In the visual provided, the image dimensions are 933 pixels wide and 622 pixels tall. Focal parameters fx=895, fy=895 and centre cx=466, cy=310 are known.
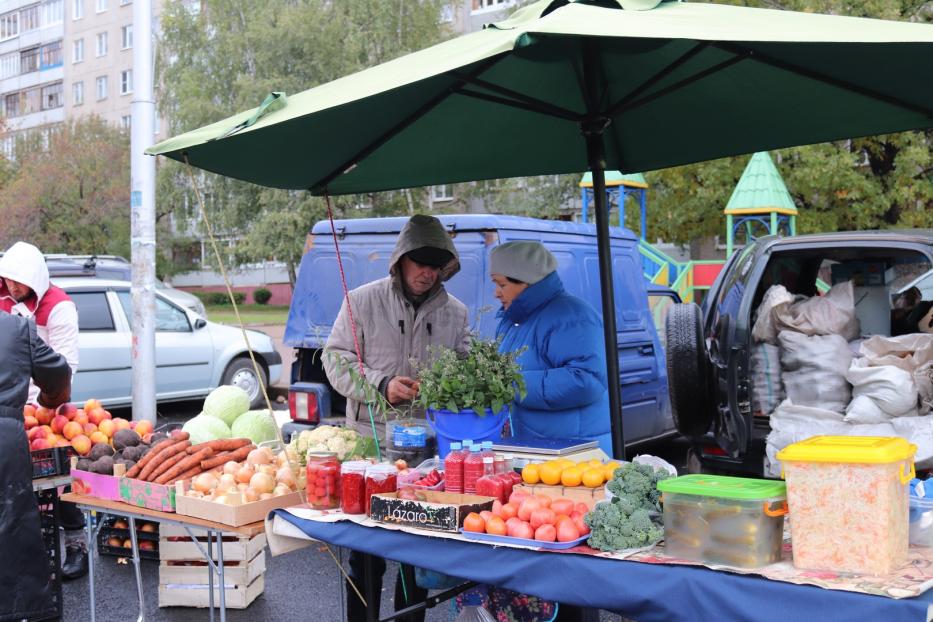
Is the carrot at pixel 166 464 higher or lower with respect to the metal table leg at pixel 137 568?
higher

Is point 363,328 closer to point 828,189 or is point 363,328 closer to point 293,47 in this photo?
point 828,189

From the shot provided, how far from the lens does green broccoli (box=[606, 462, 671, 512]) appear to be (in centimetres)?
268

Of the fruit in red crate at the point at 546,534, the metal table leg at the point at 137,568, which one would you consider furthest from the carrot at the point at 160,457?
the fruit in red crate at the point at 546,534

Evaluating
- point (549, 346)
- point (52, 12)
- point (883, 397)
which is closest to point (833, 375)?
point (883, 397)

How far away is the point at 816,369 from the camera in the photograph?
498 cm

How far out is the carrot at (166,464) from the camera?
379 centimetres

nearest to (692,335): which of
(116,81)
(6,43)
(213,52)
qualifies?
(213,52)

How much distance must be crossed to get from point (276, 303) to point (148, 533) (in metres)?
40.6

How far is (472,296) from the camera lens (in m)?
6.24

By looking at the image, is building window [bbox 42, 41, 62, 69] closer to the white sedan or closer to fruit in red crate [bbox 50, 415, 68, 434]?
the white sedan

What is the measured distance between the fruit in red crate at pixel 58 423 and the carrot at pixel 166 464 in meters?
1.37

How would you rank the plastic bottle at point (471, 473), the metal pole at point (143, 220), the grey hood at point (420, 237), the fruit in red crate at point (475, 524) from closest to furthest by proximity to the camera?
the fruit in red crate at point (475, 524) < the plastic bottle at point (471, 473) < the grey hood at point (420, 237) < the metal pole at point (143, 220)

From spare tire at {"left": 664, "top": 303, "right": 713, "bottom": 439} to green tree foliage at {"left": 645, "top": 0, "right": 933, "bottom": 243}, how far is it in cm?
1255

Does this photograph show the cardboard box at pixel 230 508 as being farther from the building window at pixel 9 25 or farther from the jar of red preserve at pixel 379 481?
the building window at pixel 9 25
